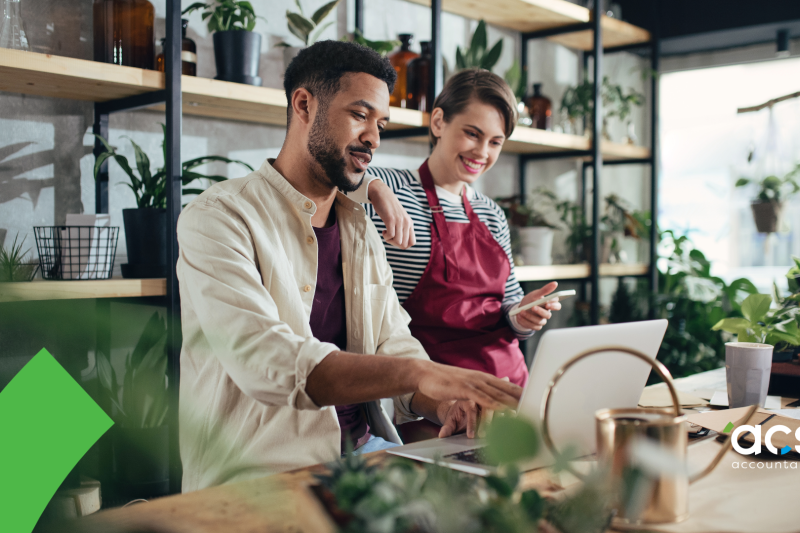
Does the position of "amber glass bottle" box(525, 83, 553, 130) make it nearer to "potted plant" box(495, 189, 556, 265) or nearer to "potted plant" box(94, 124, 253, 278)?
"potted plant" box(495, 189, 556, 265)

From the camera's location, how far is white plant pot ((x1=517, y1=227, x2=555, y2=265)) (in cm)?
284

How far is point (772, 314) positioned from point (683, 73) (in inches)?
109

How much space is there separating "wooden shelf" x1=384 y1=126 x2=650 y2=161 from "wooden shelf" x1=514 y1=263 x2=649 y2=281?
53cm

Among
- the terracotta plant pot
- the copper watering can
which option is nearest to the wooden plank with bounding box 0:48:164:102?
the copper watering can

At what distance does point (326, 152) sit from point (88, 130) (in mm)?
897

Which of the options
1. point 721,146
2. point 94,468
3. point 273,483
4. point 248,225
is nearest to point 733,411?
point 273,483

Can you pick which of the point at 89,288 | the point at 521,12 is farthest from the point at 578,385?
the point at 521,12

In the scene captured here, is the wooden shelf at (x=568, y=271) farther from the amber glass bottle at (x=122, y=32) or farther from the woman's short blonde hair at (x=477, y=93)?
the amber glass bottle at (x=122, y=32)

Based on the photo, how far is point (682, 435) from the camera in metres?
0.70

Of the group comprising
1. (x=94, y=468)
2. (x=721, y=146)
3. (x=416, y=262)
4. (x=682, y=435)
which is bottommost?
(x=94, y=468)

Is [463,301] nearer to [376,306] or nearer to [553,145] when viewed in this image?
[376,306]

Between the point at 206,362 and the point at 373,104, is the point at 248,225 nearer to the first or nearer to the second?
the point at 206,362

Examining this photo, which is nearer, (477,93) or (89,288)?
(89,288)

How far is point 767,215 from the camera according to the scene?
126 inches
